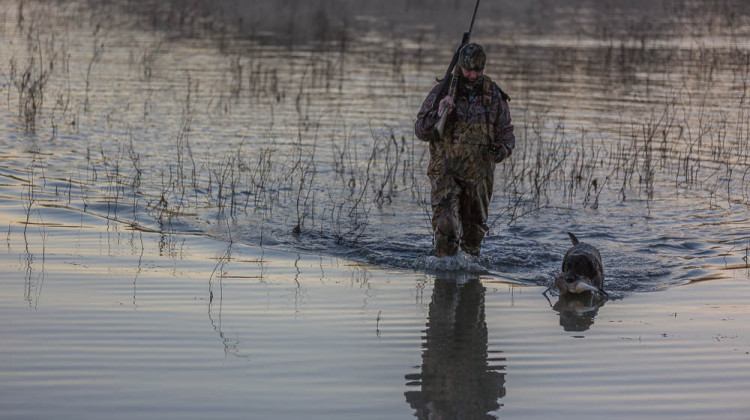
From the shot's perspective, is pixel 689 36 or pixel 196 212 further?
pixel 689 36

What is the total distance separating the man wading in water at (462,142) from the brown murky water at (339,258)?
450 mm

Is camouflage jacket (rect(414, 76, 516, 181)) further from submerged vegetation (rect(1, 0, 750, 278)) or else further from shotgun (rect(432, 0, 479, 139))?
submerged vegetation (rect(1, 0, 750, 278))

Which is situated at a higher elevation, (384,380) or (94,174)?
(94,174)

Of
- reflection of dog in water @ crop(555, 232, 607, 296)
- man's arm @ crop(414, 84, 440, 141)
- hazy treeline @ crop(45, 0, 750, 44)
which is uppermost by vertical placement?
hazy treeline @ crop(45, 0, 750, 44)

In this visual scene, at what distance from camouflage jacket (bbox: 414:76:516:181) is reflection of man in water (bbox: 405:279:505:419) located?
1042 mm

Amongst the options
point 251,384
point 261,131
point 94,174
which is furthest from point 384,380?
point 261,131

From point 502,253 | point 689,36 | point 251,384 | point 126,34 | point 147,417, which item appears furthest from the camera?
point 689,36

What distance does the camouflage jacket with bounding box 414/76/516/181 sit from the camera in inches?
305

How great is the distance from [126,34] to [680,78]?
12432 millimetres

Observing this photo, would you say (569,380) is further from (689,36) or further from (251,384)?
(689,36)

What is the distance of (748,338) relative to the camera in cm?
637

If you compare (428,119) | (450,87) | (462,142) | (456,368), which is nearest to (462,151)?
(462,142)

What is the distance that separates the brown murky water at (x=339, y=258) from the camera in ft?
17.4

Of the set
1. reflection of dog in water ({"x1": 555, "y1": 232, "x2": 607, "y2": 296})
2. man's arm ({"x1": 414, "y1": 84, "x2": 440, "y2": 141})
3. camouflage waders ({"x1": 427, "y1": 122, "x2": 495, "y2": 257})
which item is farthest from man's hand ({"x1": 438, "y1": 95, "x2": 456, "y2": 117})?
reflection of dog in water ({"x1": 555, "y1": 232, "x2": 607, "y2": 296})
